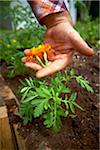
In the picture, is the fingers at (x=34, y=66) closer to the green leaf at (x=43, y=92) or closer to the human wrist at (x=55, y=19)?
the green leaf at (x=43, y=92)

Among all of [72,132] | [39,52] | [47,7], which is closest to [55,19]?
[47,7]

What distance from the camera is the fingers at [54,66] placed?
41.4 inches

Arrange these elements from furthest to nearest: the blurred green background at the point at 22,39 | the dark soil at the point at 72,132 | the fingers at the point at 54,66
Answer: the blurred green background at the point at 22,39 → the dark soil at the point at 72,132 → the fingers at the point at 54,66

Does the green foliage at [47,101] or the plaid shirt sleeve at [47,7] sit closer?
the green foliage at [47,101]

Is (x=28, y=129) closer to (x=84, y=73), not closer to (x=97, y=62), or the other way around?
(x=84, y=73)

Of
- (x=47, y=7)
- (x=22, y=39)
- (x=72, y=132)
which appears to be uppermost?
(x=47, y=7)

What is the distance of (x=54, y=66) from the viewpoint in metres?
1.10

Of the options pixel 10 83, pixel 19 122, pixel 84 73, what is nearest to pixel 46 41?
pixel 19 122

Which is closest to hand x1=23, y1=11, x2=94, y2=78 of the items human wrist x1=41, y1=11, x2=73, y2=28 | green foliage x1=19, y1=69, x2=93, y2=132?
human wrist x1=41, y1=11, x2=73, y2=28

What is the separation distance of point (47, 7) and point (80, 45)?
0.85 feet

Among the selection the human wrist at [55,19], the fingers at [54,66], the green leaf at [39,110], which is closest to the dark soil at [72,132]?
the green leaf at [39,110]

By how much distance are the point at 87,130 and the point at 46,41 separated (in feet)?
1.46

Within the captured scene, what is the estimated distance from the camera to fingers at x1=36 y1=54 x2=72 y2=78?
1050 mm

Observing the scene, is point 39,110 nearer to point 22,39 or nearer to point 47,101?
point 47,101
